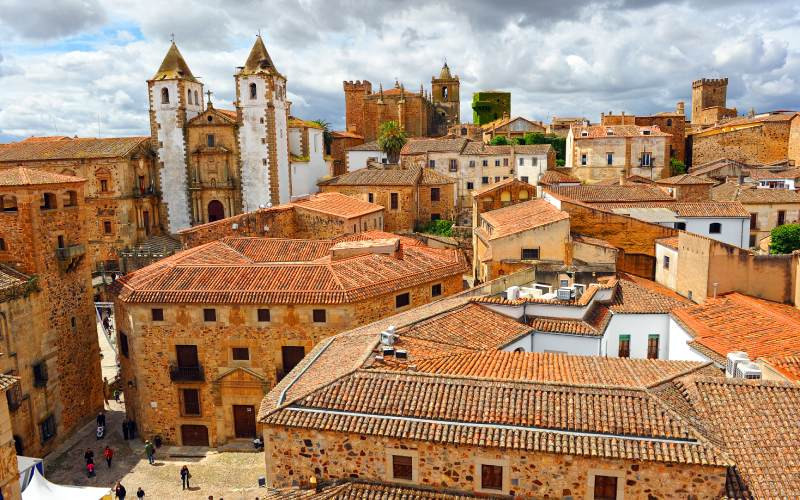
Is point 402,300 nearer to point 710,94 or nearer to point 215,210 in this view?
point 215,210

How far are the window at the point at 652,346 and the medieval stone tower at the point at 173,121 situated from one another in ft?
125

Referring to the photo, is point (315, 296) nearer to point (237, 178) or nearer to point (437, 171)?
point (237, 178)

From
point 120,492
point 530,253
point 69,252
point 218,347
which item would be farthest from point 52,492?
point 530,253

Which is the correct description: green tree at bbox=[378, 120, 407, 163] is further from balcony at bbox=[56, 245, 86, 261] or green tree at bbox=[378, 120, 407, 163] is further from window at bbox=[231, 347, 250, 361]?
window at bbox=[231, 347, 250, 361]

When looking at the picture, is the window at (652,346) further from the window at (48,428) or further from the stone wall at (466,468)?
the window at (48,428)

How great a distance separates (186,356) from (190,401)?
2040mm

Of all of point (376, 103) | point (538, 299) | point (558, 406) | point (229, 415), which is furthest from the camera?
point (376, 103)

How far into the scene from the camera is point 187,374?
2427 centimetres

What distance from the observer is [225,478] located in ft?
73.3

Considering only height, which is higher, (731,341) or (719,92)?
(719,92)

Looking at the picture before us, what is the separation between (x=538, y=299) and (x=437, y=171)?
110 ft

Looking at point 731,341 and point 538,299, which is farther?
point 538,299

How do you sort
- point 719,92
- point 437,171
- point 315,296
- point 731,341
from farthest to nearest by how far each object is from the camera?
point 719,92, point 437,171, point 315,296, point 731,341

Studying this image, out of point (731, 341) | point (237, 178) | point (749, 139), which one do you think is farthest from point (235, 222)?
→ point (749, 139)
